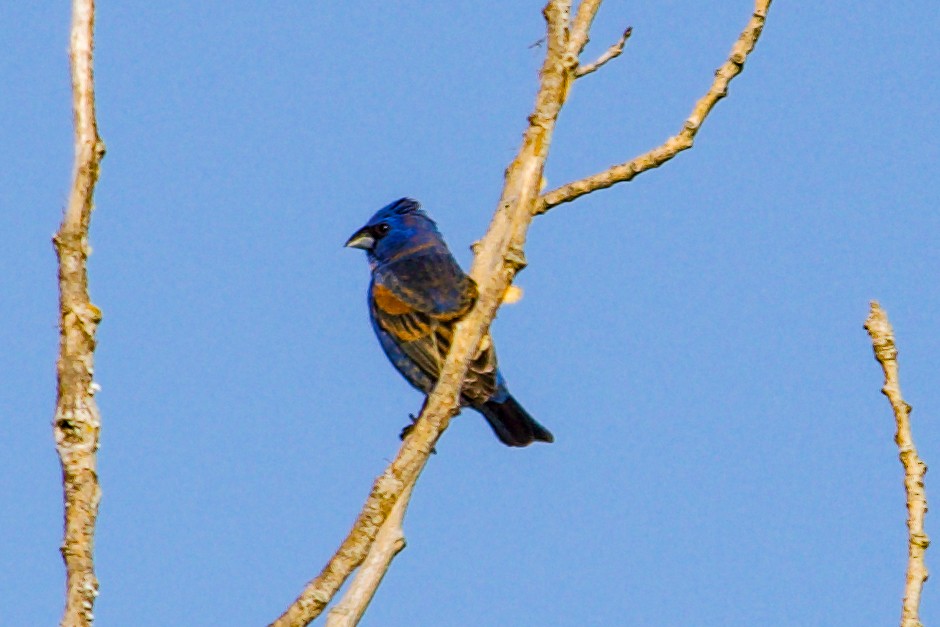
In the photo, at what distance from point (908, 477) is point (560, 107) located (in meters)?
1.59

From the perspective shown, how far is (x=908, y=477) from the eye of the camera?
11.8ft

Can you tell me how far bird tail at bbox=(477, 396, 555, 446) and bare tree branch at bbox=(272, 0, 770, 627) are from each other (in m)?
3.27

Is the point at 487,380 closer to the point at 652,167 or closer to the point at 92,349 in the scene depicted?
the point at 652,167

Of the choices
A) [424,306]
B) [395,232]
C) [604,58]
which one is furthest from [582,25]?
[395,232]

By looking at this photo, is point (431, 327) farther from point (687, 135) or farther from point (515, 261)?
point (515, 261)

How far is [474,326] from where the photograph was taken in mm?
4043

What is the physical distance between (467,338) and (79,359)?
1148 mm

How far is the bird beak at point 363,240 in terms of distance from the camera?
924cm

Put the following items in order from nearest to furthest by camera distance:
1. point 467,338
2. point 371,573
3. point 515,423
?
point 467,338 < point 371,573 < point 515,423

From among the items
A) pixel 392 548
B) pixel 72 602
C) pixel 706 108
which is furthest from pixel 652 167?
pixel 72 602

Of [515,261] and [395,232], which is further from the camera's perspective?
[395,232]

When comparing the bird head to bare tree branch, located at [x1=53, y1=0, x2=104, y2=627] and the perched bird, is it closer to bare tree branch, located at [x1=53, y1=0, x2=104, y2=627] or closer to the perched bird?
the perched bird

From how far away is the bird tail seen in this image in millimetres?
8141

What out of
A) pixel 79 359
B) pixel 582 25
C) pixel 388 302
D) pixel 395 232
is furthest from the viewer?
pixel 395 232
